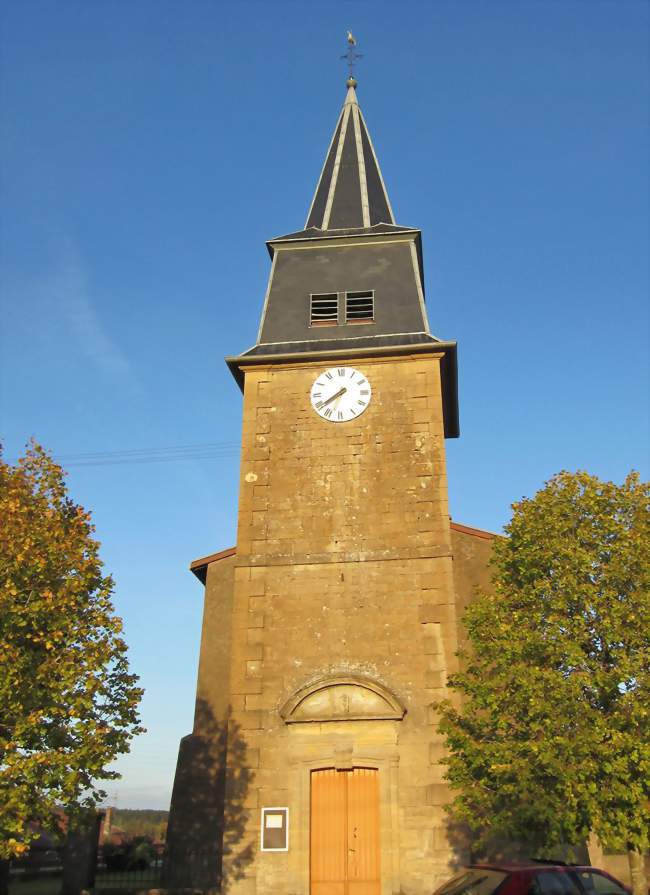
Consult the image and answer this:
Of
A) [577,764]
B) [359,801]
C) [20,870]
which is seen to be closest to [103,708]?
[359,801]

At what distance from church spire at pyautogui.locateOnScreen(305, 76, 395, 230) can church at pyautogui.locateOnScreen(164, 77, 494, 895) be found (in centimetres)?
49

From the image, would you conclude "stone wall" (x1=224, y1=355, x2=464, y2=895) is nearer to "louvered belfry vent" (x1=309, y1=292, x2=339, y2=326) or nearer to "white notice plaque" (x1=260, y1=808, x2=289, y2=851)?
"white notice plaque" (x1=260, y1=808, x2=289, y2=851)

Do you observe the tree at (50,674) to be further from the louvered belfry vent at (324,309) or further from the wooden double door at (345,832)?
the louvered belfry vent at (324,309)

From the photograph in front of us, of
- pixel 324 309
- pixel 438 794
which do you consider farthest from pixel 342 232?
pixel 438 794

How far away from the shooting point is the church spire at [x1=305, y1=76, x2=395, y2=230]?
893 inches

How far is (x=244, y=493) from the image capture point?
18391 millimetres

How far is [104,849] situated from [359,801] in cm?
1149

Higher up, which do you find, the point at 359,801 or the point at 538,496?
the point at 538,496

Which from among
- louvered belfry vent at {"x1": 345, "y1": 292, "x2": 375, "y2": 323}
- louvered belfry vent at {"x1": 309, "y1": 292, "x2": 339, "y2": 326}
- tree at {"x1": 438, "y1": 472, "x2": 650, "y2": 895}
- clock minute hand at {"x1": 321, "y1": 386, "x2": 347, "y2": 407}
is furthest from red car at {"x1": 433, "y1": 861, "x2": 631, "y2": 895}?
louvered belfry vent at {"x1": 309, "y1": 292, "x2": 339, "y2": 326}

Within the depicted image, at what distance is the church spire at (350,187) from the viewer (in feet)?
74.4

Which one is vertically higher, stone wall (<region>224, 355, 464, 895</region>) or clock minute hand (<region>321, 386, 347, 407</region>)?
clock minute hand (<region>321, 386, 347, 407</region>)

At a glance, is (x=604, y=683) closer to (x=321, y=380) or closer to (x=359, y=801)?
(x=359, y=801)

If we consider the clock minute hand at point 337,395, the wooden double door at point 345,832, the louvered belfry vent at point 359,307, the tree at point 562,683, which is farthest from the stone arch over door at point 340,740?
the louvered belfry vent at point 359,307

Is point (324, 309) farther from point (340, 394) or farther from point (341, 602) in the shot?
point (341, 602)
